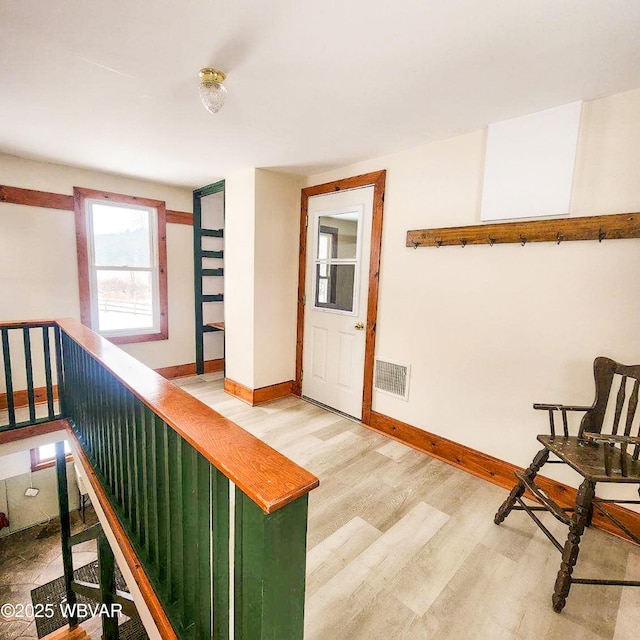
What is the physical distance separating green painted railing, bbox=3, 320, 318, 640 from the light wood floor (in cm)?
63

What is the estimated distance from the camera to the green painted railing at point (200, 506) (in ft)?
2.27

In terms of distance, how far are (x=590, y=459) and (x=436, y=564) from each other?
91 cm

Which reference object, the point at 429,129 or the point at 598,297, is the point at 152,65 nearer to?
the point at 429,129

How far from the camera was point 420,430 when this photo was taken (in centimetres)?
275

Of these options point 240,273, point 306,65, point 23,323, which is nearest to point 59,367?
point 23,323

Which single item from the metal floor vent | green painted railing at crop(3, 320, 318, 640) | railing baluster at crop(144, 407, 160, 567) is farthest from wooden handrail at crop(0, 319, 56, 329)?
the metal floor vent

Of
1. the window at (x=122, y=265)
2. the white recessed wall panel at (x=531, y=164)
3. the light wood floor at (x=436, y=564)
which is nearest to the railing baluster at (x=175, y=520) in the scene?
the light wood floor at (x=436, y=564)

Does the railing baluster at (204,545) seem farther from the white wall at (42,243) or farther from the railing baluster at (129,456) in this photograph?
the white wall at (42,243)

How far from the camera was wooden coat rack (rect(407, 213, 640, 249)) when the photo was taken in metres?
1.79

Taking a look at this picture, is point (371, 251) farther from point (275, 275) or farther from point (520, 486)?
point (520, 486)

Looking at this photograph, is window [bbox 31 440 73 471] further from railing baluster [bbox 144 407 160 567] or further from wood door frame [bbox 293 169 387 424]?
wood door frame [bbox 293 169 387 424]

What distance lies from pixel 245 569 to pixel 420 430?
7.50 ft

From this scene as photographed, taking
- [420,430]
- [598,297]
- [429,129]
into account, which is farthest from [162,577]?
[429,129]

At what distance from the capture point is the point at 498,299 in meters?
2.28
